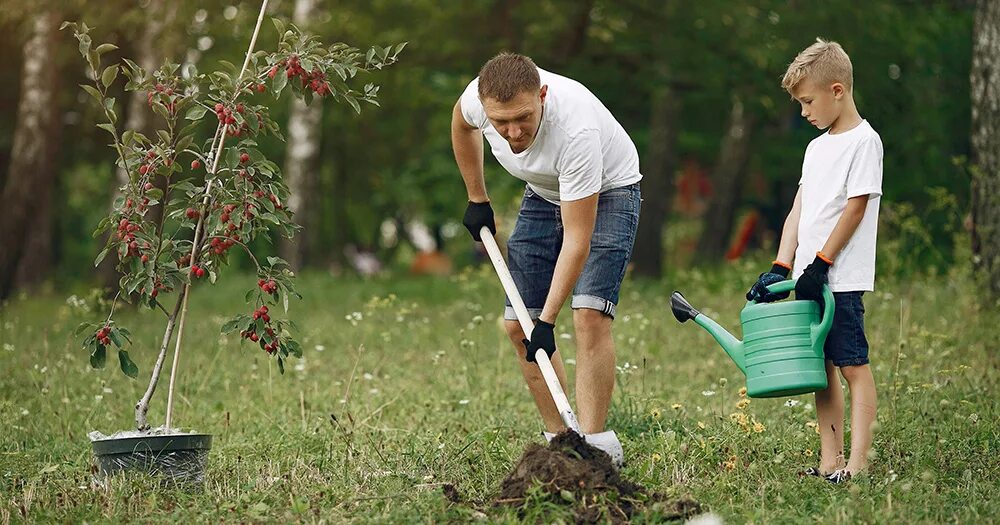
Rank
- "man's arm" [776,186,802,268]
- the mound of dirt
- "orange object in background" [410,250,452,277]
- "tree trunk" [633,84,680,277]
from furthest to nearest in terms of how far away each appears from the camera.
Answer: "orange object in background" [410,250,452,277], "tree trunk" [633,84,680,277], "man's arm" [776,186,802,268], the mound of dirt

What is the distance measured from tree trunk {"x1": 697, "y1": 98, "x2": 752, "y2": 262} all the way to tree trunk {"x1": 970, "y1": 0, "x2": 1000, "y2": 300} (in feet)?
27.7

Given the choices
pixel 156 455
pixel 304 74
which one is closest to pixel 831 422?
pixel 304 74

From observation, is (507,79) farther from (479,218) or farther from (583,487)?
(583,487)

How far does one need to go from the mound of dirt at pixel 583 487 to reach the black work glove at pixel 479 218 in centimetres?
115

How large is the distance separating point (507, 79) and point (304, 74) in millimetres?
824

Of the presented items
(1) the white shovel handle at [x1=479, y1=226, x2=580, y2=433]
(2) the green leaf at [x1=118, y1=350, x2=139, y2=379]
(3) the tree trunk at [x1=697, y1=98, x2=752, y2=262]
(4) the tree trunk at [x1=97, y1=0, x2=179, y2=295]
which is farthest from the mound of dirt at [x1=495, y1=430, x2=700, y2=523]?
(3) the tree trunk at [x1=697, y1=98, x2=752, y2=262]

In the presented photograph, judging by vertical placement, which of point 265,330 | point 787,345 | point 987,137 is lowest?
point 787,345

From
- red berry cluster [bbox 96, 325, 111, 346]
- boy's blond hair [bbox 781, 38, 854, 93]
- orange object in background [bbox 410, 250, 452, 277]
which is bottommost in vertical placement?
orange object in background [bbox 410, 250, 452, 277]

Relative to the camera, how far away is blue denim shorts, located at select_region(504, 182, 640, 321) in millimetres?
4562

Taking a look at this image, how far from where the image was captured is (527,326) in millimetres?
4523

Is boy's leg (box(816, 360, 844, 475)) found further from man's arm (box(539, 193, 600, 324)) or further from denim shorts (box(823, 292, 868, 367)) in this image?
man's arm (box(539, 193, 600, 324))

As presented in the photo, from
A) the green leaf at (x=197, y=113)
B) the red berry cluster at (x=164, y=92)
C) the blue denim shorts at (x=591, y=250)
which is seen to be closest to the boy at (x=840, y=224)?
the blue denim shorts at (x=591, y=250)

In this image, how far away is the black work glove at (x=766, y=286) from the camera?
14.5 ft

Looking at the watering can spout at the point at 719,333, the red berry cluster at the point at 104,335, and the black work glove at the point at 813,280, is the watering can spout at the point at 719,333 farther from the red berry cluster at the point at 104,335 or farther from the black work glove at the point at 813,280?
the red berry cluster at the point at 104,335
